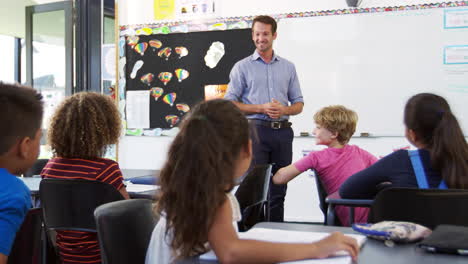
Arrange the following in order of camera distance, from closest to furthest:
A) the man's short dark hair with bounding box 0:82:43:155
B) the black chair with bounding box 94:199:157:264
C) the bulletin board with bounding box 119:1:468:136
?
the black chair with bounding box 94:199:157:264, the man's short dark hair with bounding box 0:82:43:155, the bulletin board with bounding box 119:1:468:136

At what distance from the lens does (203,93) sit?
496cm

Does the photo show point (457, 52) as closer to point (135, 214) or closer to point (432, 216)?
point (432, 216)

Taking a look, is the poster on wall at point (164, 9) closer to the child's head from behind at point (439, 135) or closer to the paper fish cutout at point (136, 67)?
the paper fish cutout at point (136, 67)

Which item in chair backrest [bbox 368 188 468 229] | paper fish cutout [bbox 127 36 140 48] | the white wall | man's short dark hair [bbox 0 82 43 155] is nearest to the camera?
man's short dark hair [bbox 0 82 43 155]

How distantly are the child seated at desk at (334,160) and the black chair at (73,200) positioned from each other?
40.1 inches

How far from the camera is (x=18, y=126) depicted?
1.25m

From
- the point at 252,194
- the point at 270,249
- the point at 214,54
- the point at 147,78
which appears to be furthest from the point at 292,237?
the point at 147,78

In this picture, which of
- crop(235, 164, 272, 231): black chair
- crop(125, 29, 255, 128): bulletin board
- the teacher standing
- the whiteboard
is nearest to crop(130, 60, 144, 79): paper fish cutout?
crop(125, 29, 255, 128): bulletin board

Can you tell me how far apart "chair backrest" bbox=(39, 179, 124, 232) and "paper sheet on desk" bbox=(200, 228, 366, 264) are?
745 mm

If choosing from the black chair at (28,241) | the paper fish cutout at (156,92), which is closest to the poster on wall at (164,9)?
the paper fish cutout at (156,92)

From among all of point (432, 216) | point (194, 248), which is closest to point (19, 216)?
point (194, 248)

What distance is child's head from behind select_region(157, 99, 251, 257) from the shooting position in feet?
3.39

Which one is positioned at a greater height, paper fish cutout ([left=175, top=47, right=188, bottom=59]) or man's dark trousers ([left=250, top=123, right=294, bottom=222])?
paper fish cutout ([left=175, top=47, right=188, bottom=59])

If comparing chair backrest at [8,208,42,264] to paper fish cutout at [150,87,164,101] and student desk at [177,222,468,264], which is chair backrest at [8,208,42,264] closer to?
student desk at [177,222,468,264]
